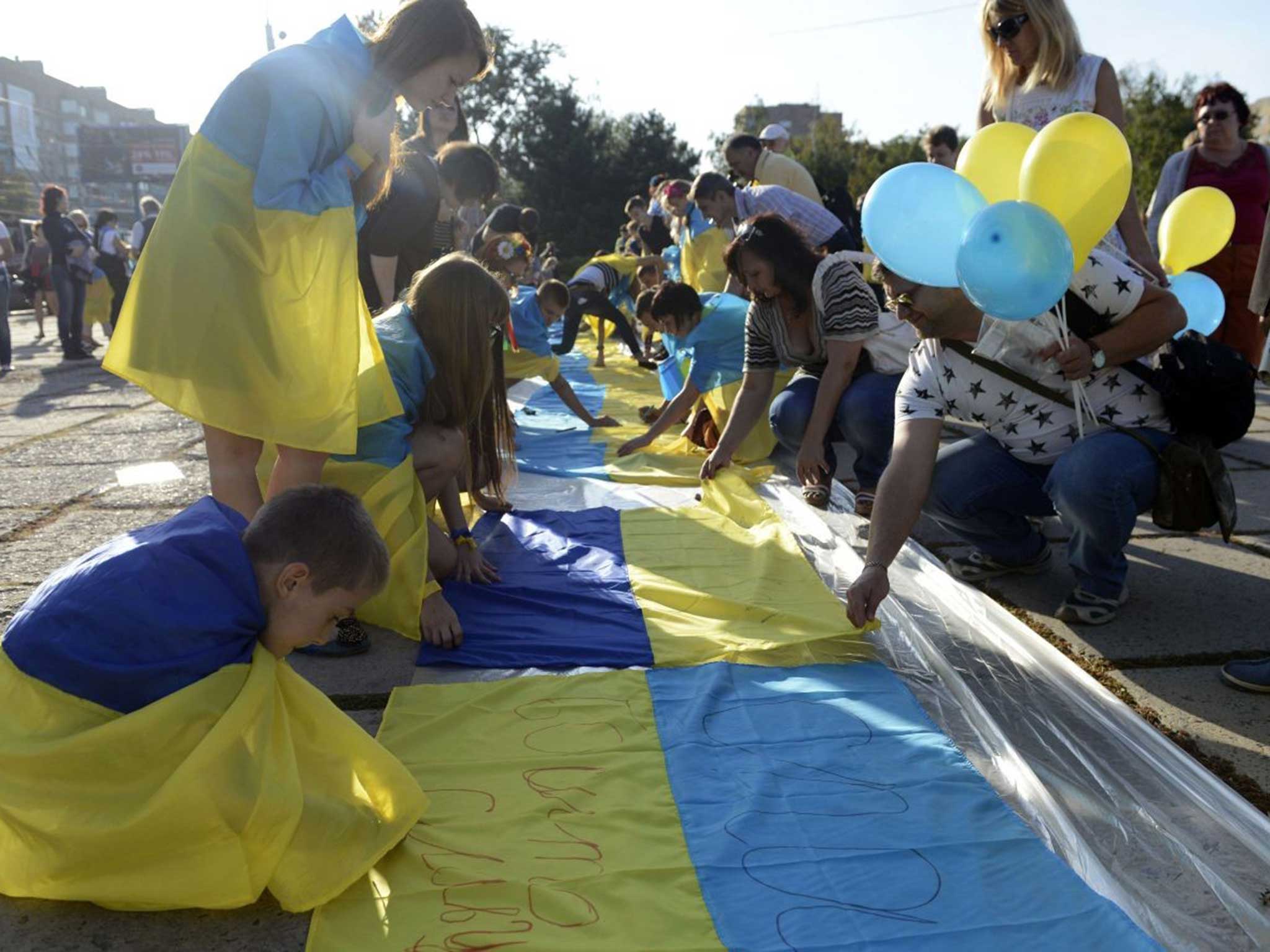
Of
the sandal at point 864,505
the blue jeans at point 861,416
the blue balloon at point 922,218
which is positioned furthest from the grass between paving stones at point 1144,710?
the blue jeans at point 861,416

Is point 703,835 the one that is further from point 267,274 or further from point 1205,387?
point 1205,387

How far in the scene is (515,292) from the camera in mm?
5473

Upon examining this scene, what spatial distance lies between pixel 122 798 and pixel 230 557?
319 millimetres

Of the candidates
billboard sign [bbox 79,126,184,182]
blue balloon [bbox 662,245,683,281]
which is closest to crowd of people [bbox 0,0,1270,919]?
blue balloon [bbox 662,245,683,281]

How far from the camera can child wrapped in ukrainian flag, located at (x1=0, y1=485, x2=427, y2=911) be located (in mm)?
1270

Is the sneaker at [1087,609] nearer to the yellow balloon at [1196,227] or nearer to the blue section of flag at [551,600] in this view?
the blue section of flag at [551,600]

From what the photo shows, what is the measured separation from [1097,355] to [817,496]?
4.06ft

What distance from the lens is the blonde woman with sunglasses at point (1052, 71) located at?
8.82ft

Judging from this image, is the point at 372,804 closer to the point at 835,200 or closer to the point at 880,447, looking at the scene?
the point at 880,447

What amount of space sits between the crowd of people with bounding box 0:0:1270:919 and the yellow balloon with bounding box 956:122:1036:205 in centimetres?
24

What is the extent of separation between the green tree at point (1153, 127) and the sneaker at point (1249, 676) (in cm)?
1397

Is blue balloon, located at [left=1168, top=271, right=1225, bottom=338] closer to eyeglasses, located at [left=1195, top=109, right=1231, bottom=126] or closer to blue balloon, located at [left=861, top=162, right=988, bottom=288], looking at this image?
blue balloon, located at [left=861, top=162, right=988, bottom=288]

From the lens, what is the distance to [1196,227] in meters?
2.95

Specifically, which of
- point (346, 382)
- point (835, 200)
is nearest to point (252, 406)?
point (346, 382)
